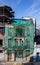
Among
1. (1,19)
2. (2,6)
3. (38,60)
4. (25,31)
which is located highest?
(2,6)

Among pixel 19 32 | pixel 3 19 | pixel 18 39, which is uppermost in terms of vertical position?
pixel 3 19

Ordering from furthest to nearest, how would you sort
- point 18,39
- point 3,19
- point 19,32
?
point 3,19, point 18,39, point 19,32

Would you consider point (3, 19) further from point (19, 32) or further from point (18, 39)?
point (18, 39)

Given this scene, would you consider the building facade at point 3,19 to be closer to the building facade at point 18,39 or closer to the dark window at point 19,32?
the building facade at point 18,39

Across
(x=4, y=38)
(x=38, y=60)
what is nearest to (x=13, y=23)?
(x=4, y=38)

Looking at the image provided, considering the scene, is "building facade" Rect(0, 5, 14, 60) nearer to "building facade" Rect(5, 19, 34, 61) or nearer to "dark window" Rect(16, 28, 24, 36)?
"building facade" Rect(5, 19, 34, 61)

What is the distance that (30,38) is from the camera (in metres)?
36.5

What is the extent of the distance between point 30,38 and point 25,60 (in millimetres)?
4711

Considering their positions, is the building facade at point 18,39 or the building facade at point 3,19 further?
the building facade at point 3,19

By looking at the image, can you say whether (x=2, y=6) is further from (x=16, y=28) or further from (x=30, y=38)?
(x=30, y=38)

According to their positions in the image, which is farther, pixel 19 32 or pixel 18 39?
pixel 18 39


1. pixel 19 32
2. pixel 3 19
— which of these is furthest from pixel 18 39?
pixel 3 19

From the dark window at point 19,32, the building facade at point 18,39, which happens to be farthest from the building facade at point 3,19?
the dark window at point 19,32

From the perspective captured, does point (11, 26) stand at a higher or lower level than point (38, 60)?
higher
